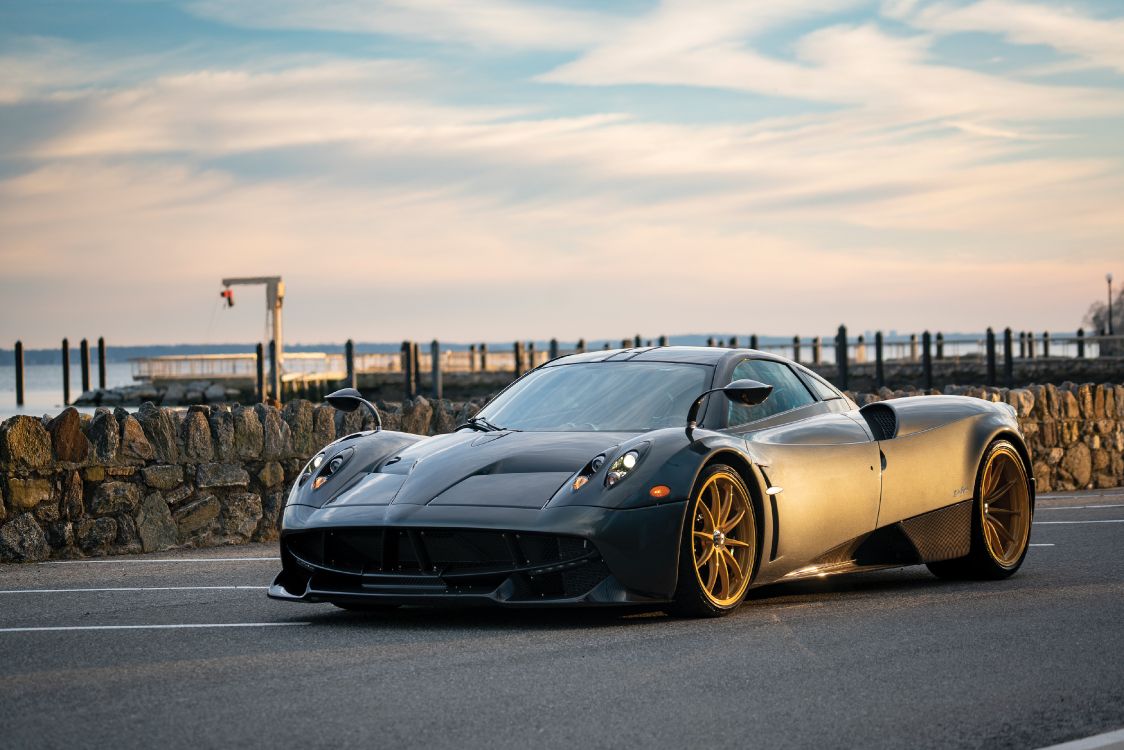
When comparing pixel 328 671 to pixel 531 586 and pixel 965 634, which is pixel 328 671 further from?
pixel 965 634

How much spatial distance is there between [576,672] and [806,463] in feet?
8.12

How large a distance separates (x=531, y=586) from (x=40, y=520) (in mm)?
5603

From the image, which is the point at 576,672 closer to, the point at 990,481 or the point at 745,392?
the point at 745,392

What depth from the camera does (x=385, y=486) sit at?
7098mm

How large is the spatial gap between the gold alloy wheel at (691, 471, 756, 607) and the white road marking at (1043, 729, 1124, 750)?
246 centimetres

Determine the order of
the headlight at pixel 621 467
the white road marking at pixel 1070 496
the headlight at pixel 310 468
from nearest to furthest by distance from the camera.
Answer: the headlight at pixel 621 467, the headlight at pixel 310 468, the white road marking at pixel 1070 496

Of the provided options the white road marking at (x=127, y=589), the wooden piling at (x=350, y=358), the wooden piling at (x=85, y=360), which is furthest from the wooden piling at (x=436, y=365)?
the white road marking at (x=127, y=589)

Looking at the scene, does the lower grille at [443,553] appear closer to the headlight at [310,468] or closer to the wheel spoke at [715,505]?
the headlight at [310,468]

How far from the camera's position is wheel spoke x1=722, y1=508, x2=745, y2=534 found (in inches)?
276

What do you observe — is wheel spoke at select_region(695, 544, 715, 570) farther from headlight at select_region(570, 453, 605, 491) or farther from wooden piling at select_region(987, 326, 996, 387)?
wooden piling at select_region(987, 326, 996, 387)

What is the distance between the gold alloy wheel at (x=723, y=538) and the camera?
686 cm

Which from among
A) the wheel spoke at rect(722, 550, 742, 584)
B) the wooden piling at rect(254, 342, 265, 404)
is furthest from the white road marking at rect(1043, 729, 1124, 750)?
the wooden piling at rect(254, 342, 265, 404)

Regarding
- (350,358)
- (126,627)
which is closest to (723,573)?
(126,627)

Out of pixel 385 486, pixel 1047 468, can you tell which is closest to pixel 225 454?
pixel 385 486
